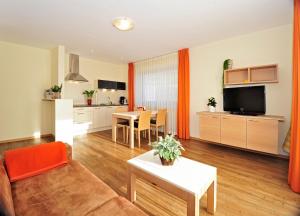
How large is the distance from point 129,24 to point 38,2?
4.36ft

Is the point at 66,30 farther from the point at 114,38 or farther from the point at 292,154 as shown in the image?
the point at 292,154

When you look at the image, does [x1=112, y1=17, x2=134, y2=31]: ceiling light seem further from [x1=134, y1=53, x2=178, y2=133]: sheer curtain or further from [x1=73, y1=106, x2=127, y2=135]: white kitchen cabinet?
[x1=73, y1=106, x2=127, y2=135]: white kitchen cabinet

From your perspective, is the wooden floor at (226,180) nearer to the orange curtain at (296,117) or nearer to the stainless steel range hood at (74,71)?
the orange curtain at (296,117)

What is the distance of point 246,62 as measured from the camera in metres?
3.35

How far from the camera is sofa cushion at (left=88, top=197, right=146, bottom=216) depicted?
0.98 m

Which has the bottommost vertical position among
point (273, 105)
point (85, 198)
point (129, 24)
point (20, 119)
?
point (85, 198)

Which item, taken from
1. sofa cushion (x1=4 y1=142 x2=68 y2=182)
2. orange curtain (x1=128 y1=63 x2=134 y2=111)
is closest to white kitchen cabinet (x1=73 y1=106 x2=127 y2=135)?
orange curtain (x1=128 y1=63 x2=134 y2=111)

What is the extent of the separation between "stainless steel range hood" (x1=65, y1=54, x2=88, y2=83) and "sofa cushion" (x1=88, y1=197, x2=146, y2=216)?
4318 millimetres

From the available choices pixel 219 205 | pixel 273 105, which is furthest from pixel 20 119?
pixel 273 105

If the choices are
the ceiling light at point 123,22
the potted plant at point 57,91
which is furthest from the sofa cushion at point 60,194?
the potted plant at point 57,91

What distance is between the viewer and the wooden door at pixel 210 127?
3.38 meters

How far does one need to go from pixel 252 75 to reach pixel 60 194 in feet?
12.7

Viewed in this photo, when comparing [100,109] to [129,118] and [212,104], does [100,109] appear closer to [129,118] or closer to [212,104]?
[129,118]

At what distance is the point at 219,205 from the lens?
1652mm
